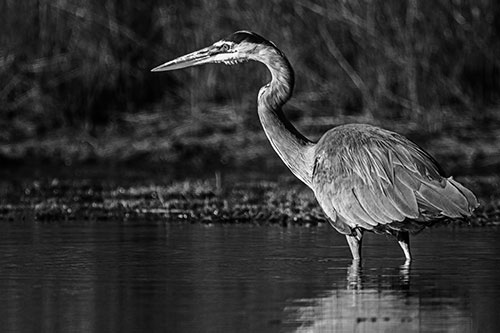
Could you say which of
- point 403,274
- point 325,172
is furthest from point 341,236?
point 403,274

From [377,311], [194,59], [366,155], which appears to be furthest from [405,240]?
[194,59]

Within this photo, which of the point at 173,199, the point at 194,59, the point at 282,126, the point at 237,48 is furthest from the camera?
the point at 173,199

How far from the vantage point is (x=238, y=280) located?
317 inches

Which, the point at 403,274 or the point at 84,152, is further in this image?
the point at 84,152

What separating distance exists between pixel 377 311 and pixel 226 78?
409 inches

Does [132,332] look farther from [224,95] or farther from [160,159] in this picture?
[224,95]

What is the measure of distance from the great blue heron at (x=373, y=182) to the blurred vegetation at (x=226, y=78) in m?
5.21

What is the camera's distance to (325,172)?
9289 mm

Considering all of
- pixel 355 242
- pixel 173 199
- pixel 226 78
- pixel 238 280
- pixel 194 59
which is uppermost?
pixel 226 78

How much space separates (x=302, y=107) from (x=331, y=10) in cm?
126

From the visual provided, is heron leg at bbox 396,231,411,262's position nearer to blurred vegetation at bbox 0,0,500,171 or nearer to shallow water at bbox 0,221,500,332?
shallow water at bbox 0,221,500,332

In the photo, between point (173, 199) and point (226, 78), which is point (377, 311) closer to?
point (173, 199)

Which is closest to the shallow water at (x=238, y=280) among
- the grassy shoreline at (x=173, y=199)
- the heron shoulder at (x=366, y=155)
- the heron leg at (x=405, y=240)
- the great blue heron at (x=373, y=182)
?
the heron leg at (x=405, y=240)

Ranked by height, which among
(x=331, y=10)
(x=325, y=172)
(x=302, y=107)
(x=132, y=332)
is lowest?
(x=132, y=332)
